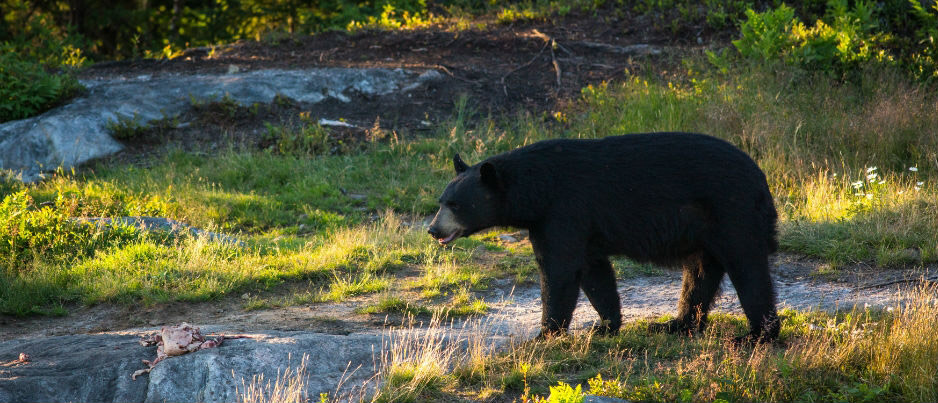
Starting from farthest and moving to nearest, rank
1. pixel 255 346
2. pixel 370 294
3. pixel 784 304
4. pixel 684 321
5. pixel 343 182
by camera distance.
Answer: pixel 343 182
pixel 370 294
pixel 784 304
pixel 684 321
pixel 255 346

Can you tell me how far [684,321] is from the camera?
6375 mm

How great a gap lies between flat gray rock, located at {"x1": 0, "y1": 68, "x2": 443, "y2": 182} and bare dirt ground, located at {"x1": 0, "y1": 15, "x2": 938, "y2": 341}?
0.30 metres

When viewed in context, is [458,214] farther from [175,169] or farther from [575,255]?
[175,169]

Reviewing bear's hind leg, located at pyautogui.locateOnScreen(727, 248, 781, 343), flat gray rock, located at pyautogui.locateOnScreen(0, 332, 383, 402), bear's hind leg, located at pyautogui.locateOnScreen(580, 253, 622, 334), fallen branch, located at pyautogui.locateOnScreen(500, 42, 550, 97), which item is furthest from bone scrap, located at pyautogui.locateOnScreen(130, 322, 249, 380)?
fallen branch, located at pyautogui.locateOnScreen(500, 42, 550, 97)

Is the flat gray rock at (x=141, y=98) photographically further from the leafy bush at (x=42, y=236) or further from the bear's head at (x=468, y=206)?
the bear's head at (x=468, y=206)

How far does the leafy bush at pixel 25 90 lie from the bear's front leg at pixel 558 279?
10.5 m

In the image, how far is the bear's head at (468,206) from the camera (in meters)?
6.06

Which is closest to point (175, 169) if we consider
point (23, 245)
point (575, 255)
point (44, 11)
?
point (23, 245)

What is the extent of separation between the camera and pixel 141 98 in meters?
13.9

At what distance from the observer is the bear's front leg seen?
586 centimetres

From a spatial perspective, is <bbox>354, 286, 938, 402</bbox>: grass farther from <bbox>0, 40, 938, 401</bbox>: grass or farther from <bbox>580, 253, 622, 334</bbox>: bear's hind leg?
<bbox>580, 253, 622, 334</bbox>: bear's hind leg

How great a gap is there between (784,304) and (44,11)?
21.1 m

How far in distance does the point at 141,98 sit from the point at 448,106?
16.8 ft

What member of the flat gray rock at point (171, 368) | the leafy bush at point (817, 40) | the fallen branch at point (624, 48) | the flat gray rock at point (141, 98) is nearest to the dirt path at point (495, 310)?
the flat gray rock at point (171, 368)
